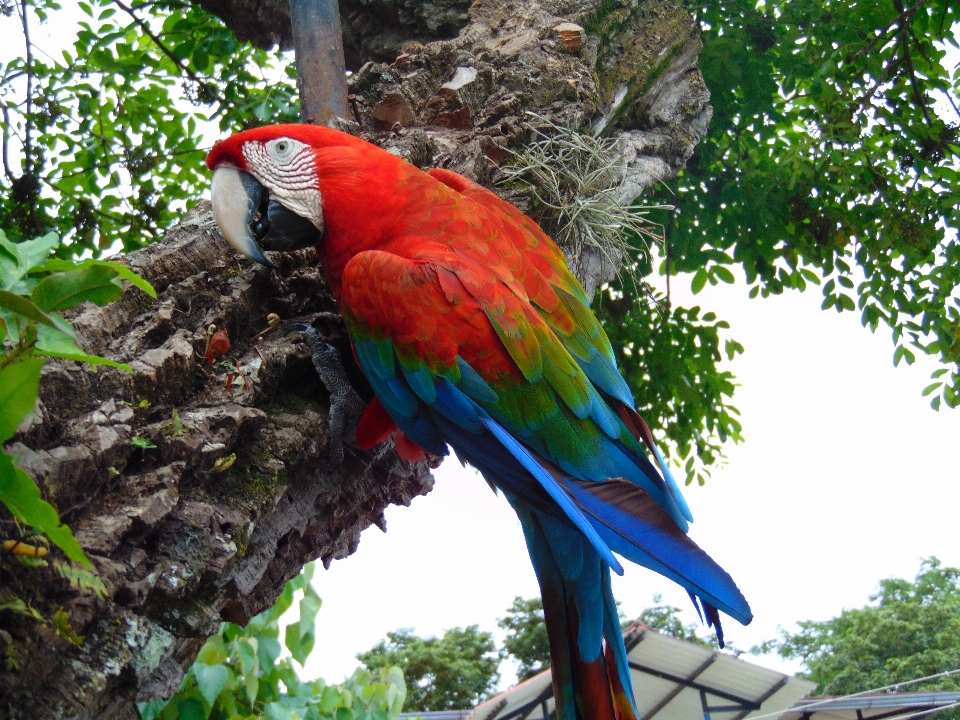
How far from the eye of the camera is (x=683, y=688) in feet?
13.8

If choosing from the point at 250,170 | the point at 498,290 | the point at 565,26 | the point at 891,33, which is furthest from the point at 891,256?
the point at 250,170

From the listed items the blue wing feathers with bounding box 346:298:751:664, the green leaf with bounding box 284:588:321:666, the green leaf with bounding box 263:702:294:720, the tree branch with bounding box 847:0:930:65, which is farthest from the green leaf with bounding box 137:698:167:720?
the tree branch with bounding box 847:0:930:65

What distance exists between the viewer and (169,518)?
3.53 ft

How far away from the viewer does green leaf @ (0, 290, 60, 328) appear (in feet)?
2.52

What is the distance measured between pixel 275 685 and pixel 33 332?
166 cm

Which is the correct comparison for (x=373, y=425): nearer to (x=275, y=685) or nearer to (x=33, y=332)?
(x=33, y=332)

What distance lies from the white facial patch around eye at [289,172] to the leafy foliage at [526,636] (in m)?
3.70

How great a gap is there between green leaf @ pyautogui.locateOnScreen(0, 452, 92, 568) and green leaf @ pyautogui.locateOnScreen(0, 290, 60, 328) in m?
0.14

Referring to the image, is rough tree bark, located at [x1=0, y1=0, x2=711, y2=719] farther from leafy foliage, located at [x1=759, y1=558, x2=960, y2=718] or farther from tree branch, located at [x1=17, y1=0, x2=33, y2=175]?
leafy foliage, located at [x1=759, y1=558, x2=960, y2=718]

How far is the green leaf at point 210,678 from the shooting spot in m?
1.66

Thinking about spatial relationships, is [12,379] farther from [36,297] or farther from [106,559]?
[106,559]

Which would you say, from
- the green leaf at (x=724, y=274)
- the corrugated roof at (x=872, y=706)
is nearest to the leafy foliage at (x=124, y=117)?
the green leaf at (x=724, y=274)

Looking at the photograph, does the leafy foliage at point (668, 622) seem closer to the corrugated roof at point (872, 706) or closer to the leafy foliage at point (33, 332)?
the corrugated roof at point (872, 706)

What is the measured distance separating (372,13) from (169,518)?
89.1 inches
